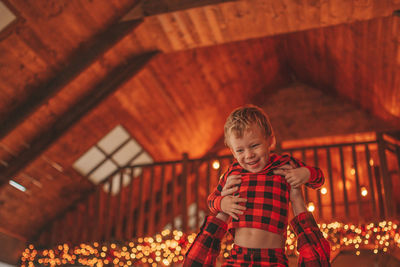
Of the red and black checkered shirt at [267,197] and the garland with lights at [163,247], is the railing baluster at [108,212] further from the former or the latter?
the red and black checkered shirt at [267,197]

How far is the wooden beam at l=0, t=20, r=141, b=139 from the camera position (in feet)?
12.7

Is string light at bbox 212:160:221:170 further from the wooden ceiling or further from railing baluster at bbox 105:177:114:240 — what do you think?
railing baluster at bbox 105:177:114:240

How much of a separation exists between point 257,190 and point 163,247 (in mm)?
3428

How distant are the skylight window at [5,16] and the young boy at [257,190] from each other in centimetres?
255

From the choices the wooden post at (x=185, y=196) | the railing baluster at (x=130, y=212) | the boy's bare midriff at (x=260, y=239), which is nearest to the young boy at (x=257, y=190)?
the boy's bare midriff at (x=260, y=239)

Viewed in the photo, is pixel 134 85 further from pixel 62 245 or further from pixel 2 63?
pixel 62 245

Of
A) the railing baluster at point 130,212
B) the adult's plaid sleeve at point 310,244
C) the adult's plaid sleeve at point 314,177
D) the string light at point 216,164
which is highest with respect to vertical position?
the adult's plaid sleeve at point 314,177

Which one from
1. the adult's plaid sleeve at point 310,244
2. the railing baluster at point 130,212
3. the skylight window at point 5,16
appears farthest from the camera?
the railing baluster at point 130,212

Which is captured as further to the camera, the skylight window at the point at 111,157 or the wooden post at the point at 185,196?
the skylight window at the point at 111,157

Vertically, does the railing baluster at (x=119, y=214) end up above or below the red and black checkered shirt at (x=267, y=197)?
below

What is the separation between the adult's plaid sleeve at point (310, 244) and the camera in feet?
4.34

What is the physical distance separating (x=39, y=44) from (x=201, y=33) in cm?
142

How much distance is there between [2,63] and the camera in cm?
356

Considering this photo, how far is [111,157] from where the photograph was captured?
18.2 feet
